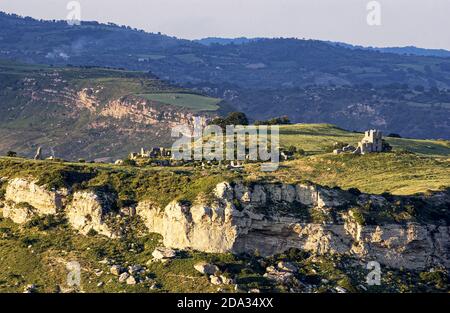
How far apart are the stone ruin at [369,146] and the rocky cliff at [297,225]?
22.3 metres

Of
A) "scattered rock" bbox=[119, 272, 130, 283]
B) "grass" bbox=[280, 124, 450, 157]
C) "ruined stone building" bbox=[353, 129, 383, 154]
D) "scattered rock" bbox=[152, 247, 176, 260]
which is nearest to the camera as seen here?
"scattered rock" bbox=[119, 272, 130, 283]

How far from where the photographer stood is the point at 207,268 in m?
75.1

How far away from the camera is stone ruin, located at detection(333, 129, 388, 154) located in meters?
104

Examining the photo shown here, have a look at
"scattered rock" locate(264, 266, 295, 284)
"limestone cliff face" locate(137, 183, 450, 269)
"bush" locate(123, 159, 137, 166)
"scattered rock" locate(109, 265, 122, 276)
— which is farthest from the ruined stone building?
"scattered rock" locate(109, 265, 122, 276)

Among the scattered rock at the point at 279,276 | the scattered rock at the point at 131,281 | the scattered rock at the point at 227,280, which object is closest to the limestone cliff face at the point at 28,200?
the scattered rock at the point at 131,281

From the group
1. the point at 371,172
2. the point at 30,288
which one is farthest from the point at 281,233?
the point at 371,172

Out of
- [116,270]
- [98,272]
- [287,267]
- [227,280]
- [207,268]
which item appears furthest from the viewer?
[98,272]

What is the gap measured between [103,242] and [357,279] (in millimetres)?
18969

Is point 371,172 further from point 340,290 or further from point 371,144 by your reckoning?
point 340,290

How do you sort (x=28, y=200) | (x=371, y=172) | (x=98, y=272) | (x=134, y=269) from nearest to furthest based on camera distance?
(x=134, y=269), (x=98, y=272), (x=28, y=200), (x=371, y=172)

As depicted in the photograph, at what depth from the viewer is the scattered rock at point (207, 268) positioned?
74.8 meters

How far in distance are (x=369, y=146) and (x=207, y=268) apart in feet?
113

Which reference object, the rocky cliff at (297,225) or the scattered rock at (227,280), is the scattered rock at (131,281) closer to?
the rocky cliff at (297,225)

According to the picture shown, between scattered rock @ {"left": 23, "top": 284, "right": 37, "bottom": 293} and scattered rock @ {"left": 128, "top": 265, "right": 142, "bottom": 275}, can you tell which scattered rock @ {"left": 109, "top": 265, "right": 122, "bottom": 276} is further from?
scattered rock @ {"left": 23, "top": 284, "right": 37, "bottom": 293}
